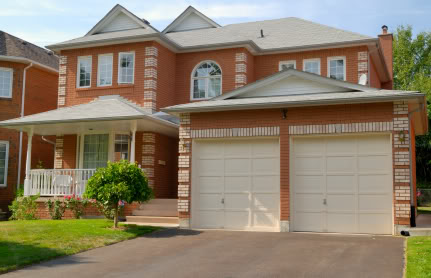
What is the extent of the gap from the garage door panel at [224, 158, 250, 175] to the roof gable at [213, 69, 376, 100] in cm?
194

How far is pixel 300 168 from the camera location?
13242 mm

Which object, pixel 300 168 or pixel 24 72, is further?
pixel 24 72

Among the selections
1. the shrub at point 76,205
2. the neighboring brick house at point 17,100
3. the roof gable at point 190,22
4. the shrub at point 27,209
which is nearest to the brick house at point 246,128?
the shrub at point 27,209

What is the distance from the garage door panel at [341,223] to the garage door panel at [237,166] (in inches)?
99.1

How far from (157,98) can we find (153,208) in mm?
4644

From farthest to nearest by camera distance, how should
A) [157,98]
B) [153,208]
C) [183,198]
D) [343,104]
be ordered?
[157,98], [153,208], [183,198], [343,104]

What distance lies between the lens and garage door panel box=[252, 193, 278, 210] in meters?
13.4

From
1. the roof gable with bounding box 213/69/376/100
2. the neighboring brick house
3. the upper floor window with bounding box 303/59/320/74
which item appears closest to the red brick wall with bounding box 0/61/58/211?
the neighboring brick house

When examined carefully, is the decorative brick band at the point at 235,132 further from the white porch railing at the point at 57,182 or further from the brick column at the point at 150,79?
the white porch railing at the point at 57,182

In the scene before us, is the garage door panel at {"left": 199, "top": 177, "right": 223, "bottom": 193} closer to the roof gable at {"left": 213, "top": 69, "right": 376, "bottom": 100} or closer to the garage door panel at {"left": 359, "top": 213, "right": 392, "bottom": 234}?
the roof gable at {"left": 213, "top": 69, "right": 376, "bottom": 100}

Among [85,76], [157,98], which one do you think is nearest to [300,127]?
[157,98]

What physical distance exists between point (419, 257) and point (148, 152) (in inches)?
434

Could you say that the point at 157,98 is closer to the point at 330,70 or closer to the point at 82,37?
the point at 82,37

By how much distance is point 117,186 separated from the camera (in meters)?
13.2
